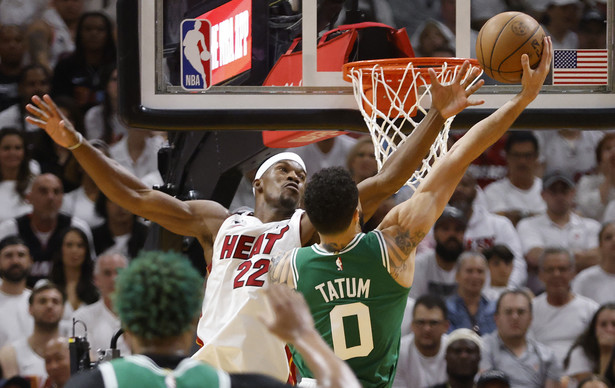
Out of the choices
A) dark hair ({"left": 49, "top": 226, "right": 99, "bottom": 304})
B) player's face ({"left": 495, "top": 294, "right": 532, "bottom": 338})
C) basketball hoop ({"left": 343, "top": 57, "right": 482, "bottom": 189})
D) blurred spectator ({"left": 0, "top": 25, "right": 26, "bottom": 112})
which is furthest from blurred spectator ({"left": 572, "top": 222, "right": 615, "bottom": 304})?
blurred spectator ({"left": 0, "top": 25, "right": 26, "bottom": 112})

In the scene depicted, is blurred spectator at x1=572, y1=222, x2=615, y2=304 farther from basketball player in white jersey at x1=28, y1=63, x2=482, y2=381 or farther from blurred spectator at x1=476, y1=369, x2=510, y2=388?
basketball player in white jersey at x1=28, y1=63, x2=482, y2=381

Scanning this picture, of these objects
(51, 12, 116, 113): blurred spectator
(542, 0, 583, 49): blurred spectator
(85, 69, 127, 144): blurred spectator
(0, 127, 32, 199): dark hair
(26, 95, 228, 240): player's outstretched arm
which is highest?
(542, 0, 583, 49): blurred spectator

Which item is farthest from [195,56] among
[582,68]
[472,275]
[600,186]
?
[600,186]

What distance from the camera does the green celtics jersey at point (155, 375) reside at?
1.77m

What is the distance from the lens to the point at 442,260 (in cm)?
613

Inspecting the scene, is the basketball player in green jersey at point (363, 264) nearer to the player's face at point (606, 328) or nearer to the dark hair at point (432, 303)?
the dark hair at point (432, 303)

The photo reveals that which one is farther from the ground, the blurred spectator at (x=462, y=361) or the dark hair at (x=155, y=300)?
the dark hair at (x=155, y=300)

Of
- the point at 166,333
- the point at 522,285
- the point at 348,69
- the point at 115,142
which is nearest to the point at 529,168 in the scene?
the point at 522,285

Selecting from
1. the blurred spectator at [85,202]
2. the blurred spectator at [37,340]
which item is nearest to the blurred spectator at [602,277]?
the blurred spectator at [85,202]

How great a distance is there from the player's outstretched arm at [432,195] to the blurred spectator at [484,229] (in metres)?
3.31

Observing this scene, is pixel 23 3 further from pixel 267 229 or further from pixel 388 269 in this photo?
pixel 388 269

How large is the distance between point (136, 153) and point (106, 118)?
381 millimetres

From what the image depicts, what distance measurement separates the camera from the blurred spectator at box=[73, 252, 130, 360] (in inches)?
235

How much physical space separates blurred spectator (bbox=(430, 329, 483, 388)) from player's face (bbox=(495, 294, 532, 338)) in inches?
8.3
